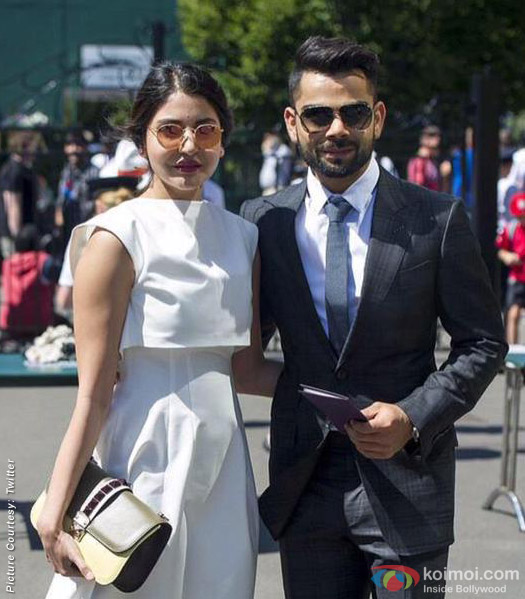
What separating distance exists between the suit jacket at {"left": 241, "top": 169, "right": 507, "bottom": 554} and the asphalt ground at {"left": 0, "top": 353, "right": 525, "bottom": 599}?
1.68m

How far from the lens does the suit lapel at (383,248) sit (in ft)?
9.99

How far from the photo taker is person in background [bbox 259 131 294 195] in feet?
37.9

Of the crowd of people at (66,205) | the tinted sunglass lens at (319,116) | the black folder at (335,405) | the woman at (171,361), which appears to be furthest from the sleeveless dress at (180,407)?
the crowd of people at (66,205)

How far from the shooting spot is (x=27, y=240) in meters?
11.1

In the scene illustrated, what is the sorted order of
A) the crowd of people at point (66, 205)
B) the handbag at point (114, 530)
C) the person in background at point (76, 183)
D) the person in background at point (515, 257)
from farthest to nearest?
the person in background at point (76, 183), the crowd of people at point (66, 205), the person in background at point (515, 257), the handbag at point (114, 530)

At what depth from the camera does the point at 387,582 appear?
9.92 feet

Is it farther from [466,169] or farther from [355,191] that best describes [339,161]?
[466,169]

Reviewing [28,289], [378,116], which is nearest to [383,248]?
[378,116]

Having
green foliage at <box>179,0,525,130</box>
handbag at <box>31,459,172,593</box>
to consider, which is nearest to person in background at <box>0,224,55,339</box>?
green foliage at <box>179,0,525,130</box>

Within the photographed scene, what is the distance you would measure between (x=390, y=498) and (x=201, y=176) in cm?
88

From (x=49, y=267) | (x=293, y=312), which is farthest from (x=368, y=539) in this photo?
(x=49, y=267)

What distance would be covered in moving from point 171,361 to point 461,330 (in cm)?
69

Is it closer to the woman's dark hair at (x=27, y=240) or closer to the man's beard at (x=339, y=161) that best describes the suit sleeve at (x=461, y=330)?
the man's beard at (x=339, y=161)

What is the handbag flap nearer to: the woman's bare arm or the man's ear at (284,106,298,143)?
the woman's bare arm
